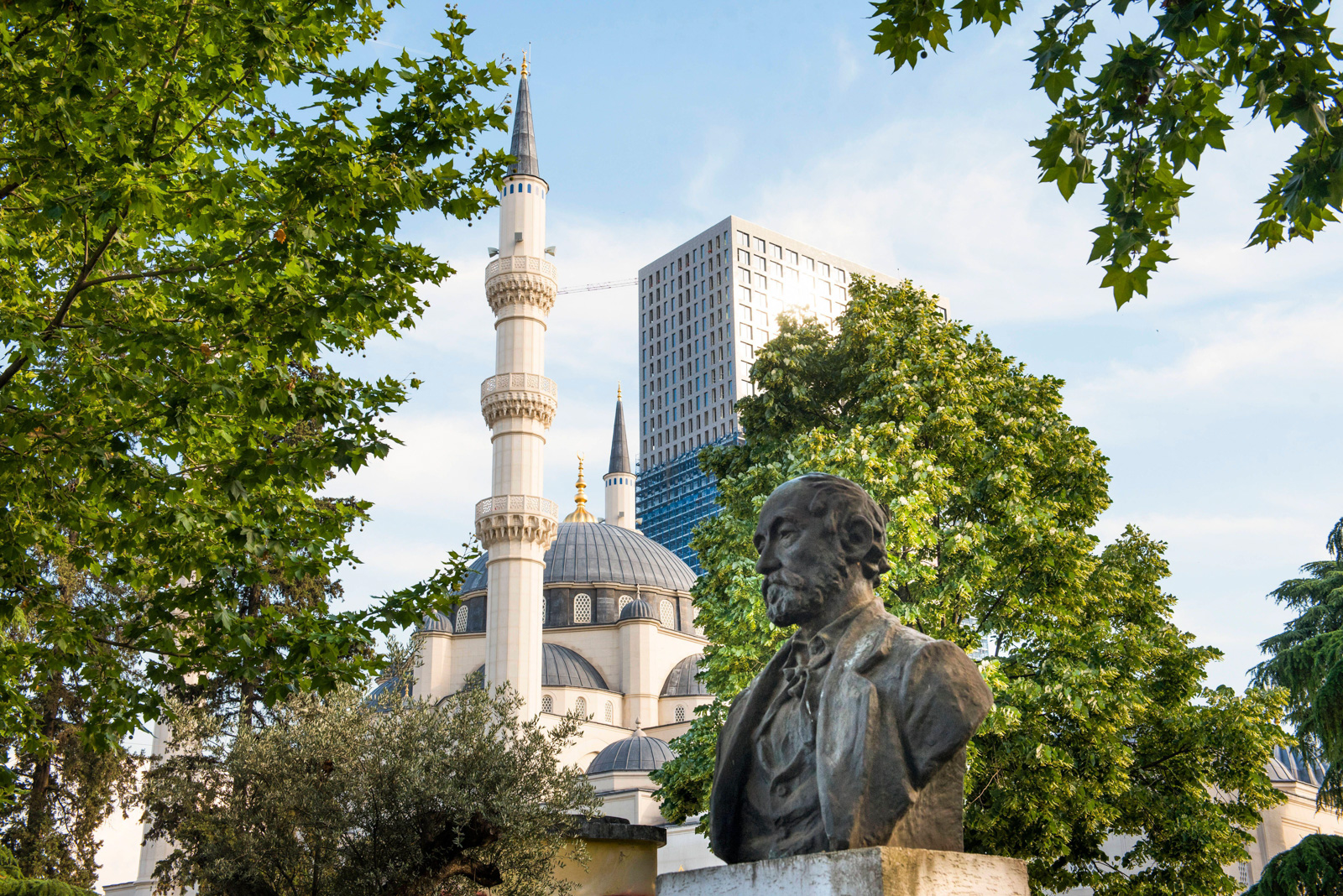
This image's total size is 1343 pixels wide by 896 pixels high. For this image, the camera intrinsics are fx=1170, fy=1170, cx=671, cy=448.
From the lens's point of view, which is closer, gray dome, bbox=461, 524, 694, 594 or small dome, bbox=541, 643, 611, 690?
small dome, bbox=541, 643, 611, 690

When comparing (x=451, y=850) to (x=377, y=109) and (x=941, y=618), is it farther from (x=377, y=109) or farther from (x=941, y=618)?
(x=377, y=109)

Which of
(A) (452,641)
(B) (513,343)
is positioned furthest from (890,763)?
(A) (452,641)

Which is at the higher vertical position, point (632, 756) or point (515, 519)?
point (515, 519)

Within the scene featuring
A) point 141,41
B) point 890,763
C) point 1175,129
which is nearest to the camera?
point 890,763

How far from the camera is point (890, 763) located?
3.60m

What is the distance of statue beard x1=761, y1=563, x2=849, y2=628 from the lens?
13.5ft

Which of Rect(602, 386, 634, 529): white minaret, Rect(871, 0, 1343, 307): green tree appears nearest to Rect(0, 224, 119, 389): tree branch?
Rect(871, 0, 1343, 307): green tree

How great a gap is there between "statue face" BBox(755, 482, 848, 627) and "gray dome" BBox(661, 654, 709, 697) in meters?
45.8

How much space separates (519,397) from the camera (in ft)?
117

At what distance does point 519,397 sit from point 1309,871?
25422mm

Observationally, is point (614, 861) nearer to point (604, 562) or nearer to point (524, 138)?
point (524, 138)

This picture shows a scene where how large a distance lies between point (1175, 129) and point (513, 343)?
32.7 m

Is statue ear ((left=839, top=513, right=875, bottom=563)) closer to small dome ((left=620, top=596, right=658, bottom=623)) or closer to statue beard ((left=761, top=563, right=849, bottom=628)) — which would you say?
statue beard ((left=761, top=563, right=849, bottom=628))

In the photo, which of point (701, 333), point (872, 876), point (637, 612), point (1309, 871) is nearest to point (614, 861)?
point (1309, 871)
